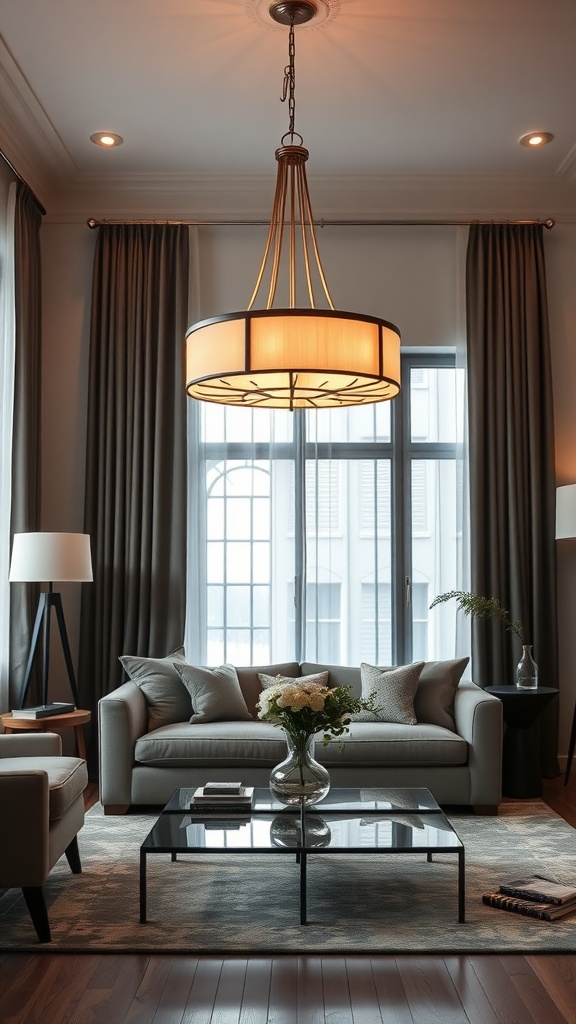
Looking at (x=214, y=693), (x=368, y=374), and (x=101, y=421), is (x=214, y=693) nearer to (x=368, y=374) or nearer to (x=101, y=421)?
(x=101, y=421)

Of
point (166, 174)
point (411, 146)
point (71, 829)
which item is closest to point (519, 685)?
point (71, 829)

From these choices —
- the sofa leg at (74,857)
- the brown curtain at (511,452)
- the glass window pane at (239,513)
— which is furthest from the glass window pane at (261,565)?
the sofa leg at (74,857)

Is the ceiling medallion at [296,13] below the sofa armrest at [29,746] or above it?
above

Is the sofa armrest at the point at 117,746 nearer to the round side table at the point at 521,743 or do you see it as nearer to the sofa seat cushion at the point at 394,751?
the sofa seat cushion at the point at 394,751

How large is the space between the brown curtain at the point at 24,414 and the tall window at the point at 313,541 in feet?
3.05

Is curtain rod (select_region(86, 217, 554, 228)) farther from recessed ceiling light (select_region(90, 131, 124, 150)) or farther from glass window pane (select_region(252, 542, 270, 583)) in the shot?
glass window pane (select_region(252, 542, 270, 583))

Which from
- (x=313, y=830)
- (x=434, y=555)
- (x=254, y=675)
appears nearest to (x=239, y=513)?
(x=254, y=675)

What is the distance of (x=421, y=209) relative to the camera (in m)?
5.80

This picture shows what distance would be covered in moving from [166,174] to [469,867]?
4136 millimetres

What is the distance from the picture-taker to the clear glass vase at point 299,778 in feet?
11.7

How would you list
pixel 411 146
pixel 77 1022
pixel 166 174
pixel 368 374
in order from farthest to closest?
pixel 166 174
pixel 411 146
pixel 368 374
pixel 77 1022

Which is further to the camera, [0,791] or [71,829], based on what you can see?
[71,829]

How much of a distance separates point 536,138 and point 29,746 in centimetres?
398

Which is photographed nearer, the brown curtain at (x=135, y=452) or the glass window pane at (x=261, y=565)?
the brown curtain at (x=135, y=452)
